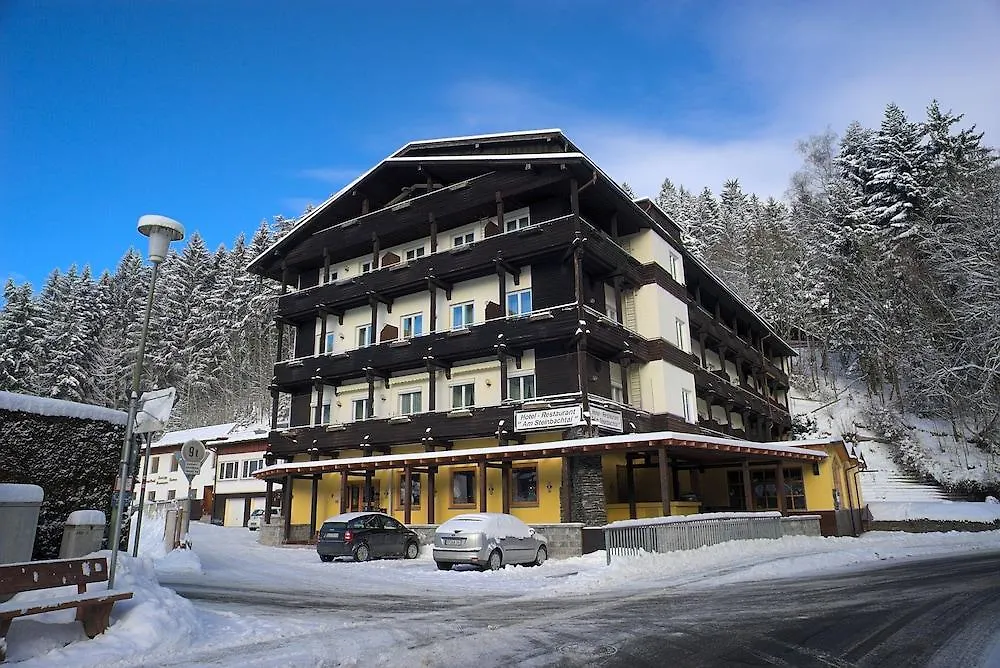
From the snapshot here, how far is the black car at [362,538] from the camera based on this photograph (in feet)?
74.1

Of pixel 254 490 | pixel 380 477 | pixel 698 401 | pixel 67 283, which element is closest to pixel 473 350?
pixel 380 477

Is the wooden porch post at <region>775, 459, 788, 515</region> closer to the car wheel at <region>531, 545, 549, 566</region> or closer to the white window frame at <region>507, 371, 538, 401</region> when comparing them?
the white window frame at <region>507, 371, 538, 401</region>

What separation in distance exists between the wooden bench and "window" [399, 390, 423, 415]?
2514 cm

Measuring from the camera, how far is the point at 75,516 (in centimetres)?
1016

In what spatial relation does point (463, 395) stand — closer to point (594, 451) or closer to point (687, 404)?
point (594, 451)

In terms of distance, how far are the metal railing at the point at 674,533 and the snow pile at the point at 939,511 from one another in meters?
17.2

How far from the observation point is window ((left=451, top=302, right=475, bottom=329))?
33.5m

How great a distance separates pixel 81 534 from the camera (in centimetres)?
1012

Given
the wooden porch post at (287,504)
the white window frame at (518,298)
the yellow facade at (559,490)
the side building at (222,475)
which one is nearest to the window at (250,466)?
the side building at (222,475)

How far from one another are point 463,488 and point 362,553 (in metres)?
8.72

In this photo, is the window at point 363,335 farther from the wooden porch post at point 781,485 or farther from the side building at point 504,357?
the wooden porch post at point 781,485

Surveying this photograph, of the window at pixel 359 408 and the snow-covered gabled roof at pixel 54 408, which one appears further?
the window at pixel 359 408

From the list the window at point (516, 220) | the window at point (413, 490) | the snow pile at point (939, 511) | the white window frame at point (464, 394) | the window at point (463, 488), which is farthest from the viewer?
the snow pile at point (939, 511)

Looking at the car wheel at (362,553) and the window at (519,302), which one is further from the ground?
the window at (519,302)
